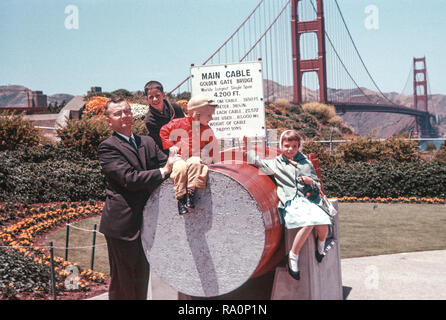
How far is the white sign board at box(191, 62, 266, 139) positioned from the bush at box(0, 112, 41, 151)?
8816mm

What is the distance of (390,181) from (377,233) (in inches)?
188

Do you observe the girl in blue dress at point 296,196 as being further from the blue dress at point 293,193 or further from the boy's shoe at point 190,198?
the boy's shoe at point 190,198

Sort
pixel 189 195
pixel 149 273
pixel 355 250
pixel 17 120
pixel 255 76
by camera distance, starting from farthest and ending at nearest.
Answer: pixel 17 120, pixel 355 250, pixel 255 76, pixel 149 273, pixel 189 195

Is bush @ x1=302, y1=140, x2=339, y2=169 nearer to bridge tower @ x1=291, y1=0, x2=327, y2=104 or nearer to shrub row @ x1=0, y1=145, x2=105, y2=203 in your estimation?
shrub row @ x1=0, y1=145, x2=105, y2=203

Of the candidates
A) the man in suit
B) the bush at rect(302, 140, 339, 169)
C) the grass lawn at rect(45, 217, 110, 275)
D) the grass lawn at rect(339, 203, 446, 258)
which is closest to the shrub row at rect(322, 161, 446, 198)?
the grass lawn at rect(339, 203, 446, 258)

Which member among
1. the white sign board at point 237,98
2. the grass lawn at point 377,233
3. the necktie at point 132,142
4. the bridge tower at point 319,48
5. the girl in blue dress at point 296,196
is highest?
the bridge tower at point 319,48

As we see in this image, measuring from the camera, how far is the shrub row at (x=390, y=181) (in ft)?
39.3

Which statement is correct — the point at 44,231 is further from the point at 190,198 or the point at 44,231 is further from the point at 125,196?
the point at 190,198

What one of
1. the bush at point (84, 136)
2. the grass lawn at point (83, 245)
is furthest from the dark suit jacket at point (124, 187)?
the bush at point (84, 136)

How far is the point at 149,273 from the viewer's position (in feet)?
11.0

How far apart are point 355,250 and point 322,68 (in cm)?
3986

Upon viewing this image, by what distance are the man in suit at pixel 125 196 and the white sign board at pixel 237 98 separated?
2402 millimetres
